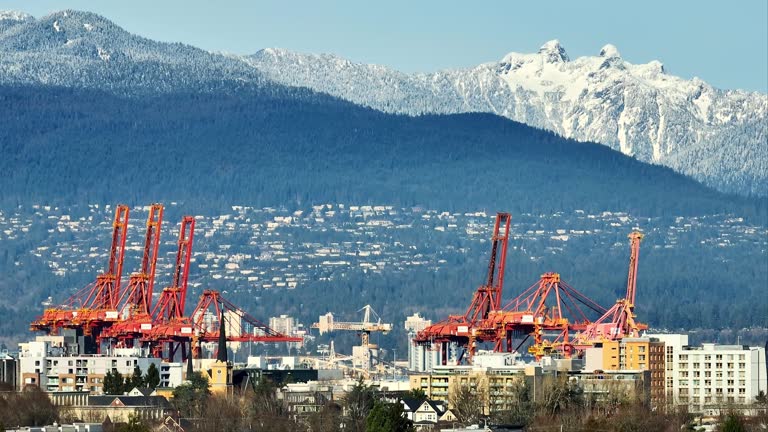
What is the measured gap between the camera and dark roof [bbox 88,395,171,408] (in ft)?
390

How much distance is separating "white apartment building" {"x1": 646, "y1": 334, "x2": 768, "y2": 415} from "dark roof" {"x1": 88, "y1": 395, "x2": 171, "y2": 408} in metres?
26.1

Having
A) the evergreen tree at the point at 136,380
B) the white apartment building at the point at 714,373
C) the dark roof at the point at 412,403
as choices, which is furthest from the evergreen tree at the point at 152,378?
the white apartment building at the point at 714,373

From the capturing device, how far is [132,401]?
4724 inches

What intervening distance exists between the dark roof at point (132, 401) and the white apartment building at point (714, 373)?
85.7ft

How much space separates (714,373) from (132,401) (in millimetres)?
31278

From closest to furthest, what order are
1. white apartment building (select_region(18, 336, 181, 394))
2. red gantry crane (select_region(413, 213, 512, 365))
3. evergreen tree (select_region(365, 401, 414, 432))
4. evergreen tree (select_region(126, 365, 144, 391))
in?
evergreen tree (select_region(365, 401, 414, 432))
evergreen tree (select_region(126, 365, 144, 391))
white apartment building (select_region(18, 336, 181, 394))
red gantry crane (select_region(413, 213, 512, 365))

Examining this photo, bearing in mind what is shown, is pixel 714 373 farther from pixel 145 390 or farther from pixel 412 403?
pixel 145 390

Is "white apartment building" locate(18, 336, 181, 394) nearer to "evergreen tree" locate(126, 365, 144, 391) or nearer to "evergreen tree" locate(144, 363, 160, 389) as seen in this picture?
"evergreen tree" locate(144, 363, 160, 389)

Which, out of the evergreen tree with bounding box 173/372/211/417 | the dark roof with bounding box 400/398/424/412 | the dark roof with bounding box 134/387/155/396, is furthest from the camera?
the dark roof with bounding box 134/387/155/396

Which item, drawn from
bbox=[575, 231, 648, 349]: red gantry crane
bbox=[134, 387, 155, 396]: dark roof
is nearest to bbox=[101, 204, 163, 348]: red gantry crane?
bbox=[575, 231, 648, 349]: red gantry crane

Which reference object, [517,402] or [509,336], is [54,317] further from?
[517,402]

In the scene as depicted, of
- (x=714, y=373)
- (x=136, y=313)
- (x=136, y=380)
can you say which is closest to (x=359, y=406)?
(x=136, y=380)

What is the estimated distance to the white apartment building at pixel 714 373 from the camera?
134m

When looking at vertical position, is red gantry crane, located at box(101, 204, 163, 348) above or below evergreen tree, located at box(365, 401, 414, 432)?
above
